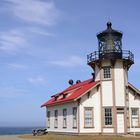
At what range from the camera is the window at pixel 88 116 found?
38906 mm

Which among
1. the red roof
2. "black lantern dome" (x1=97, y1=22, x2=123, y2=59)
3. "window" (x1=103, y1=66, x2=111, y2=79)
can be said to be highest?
"black lantern dome" (x1=97, y1=22, x2=123, y2=59)

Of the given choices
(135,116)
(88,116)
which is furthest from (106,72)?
(135,116)

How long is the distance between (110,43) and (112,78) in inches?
160

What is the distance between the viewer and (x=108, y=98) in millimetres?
38656

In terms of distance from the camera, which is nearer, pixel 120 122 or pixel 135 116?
pixel 120 122

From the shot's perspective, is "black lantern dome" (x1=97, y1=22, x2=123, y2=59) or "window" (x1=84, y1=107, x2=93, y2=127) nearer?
"window" (x1=84, y1=107, x2=93, y2=127)

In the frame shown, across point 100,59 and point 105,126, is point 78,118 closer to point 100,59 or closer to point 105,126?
point 105,126

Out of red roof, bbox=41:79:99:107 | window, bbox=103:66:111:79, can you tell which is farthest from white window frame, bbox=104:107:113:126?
window, bbox=103:66:111:79

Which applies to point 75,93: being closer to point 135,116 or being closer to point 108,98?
point 108,98

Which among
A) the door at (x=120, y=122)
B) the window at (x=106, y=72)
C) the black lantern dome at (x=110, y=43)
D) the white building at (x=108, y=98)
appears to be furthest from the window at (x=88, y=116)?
the black lantern dome at (x=110, y=43)

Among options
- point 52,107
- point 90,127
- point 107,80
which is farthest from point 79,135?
point 52,107

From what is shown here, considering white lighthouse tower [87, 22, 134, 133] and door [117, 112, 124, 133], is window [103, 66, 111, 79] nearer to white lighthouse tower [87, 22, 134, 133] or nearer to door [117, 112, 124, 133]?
white lighthouse tower [87, 22, 134, 133]

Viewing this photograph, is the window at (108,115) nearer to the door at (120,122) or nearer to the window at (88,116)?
the door at (120,122)

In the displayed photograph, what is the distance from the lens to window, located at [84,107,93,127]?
38.9 m
